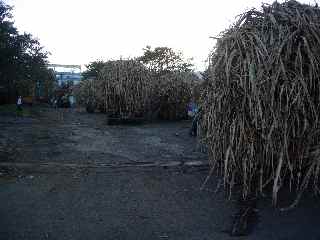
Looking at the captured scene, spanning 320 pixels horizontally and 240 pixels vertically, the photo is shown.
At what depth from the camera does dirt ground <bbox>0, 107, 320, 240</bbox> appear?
142 inches

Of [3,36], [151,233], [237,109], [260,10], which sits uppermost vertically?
[3,36]

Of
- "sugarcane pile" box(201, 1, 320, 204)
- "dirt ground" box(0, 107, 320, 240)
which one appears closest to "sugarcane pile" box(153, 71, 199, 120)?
"dirt ground" box(0, 107, 320, 240)

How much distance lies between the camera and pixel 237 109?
3.84 meters

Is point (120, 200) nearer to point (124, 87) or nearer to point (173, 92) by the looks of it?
point (124, 87)

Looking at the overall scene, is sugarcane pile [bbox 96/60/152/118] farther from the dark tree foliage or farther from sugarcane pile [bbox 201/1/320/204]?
the dark tree foliage

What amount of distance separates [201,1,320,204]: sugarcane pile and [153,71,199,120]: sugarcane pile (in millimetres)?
9960

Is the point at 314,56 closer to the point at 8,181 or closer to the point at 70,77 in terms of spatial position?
the point at 8,181

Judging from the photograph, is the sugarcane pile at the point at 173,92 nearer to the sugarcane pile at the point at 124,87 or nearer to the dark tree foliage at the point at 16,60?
the sugarcane pile at the point at 124,87

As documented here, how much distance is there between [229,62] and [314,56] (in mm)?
854

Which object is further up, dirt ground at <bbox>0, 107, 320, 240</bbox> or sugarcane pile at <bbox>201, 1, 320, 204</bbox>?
sugarcane pile at <bbox>201, 1, 320, 204</bbox>

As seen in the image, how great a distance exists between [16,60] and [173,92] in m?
13.8

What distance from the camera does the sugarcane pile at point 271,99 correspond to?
3.61m

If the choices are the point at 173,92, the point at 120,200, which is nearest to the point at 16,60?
the point at 173,92

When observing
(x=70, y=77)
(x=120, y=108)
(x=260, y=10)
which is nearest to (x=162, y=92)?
(x=120, y=108)
